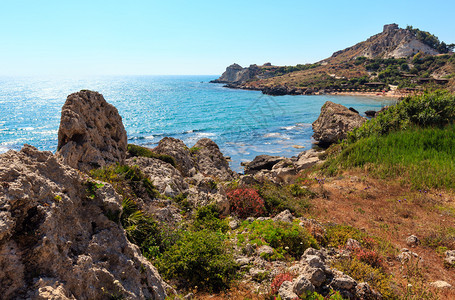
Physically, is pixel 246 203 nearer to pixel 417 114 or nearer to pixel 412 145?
pixel 412 145

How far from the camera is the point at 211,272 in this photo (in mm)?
5941

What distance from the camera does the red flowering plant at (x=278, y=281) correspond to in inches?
209

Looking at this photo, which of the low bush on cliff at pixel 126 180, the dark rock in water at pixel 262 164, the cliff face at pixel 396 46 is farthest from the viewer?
the cliff face at pixel 396 46

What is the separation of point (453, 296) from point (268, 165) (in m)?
21.2

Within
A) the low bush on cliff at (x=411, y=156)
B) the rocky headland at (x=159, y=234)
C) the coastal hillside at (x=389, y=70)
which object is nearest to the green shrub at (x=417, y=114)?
the low bush on cliff at (x=411, y=156)

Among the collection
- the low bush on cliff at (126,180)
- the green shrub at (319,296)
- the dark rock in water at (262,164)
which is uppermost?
the low bush on cliff at (126,180)

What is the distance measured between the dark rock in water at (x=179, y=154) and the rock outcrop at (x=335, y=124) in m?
25.1

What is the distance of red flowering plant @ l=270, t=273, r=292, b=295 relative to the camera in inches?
209

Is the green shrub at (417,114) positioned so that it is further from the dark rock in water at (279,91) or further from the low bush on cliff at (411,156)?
the dark rock in water at (279,91)

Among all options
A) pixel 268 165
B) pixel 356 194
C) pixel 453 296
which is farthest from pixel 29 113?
pixel 453 296

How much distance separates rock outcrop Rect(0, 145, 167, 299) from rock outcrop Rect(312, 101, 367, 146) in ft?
113

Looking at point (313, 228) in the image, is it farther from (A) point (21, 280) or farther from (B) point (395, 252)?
(A) point (21, 280)

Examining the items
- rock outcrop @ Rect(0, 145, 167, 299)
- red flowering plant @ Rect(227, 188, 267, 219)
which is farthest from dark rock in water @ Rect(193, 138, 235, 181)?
rock outcrop @ Rect(0, 145, 167, 299)

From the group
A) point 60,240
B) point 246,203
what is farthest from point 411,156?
point 60,240
